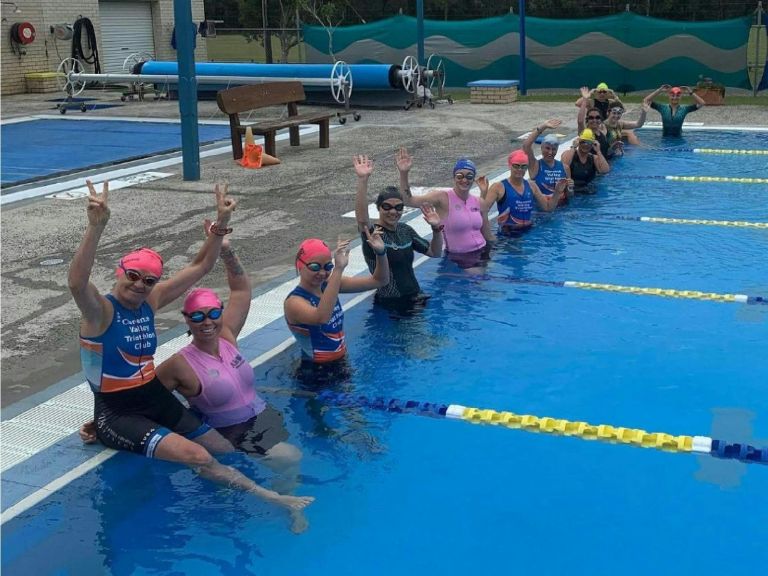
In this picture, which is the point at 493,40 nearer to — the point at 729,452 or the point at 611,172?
the point at 611,172

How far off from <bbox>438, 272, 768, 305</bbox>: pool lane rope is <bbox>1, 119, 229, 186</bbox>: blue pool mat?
7.70m

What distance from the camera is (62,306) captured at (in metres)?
7.21

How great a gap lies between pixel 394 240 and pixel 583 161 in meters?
5.80

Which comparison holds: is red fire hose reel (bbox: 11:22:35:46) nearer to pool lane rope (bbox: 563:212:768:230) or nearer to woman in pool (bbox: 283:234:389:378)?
pool lane rope (bbox: 563:212:768:230)

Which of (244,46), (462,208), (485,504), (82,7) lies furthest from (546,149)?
(244,46)

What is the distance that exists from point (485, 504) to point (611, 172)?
375 inches

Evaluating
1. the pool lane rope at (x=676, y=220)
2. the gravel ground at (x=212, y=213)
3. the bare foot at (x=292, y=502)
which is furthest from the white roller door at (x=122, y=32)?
the bare foot at (x=292, y=502)

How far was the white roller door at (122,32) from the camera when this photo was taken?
28.6 m

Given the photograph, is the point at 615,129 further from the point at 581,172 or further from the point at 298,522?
the point at 298,522

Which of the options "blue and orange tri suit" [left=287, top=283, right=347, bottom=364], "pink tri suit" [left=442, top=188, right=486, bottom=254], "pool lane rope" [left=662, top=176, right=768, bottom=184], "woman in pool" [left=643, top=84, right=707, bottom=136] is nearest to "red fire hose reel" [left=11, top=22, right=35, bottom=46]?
"woman in pool" [left=643, top=84, right=707, bottom=136]

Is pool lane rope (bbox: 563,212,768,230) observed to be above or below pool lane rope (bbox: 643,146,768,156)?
below

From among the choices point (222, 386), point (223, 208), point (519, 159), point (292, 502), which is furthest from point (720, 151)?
point (292, 502)

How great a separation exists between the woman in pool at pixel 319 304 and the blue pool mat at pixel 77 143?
329 inches

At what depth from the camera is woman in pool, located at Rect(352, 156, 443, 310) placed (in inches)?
257
